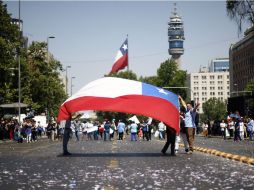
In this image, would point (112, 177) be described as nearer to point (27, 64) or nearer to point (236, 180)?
point (236, 180)

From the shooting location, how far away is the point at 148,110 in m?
20.3

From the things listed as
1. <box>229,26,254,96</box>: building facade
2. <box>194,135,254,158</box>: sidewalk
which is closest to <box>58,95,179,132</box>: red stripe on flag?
<box>194,135,254,158</box>: sidewalk

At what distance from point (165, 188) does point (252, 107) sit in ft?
118

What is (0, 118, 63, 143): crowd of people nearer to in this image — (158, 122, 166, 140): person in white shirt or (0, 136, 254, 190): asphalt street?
(158, 122, 166, 140): person in white shirt

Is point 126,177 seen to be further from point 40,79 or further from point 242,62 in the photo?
point 242,62

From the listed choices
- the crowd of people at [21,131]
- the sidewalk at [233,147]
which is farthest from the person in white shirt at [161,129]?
the crowd of people at [21,131]

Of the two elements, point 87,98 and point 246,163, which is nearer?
point 246,163

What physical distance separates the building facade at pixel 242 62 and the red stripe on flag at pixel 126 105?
10147 cm

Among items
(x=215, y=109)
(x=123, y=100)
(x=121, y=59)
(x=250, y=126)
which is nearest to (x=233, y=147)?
(x=123, y=100)

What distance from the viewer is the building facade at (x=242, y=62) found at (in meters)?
127

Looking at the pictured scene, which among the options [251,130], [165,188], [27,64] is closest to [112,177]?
[165,188]

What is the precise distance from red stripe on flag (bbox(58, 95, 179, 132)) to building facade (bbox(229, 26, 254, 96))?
101 metres

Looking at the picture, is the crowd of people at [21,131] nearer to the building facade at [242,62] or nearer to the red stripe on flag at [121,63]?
the red stripe on flag at [121,63]

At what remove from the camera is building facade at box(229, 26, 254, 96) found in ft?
416
